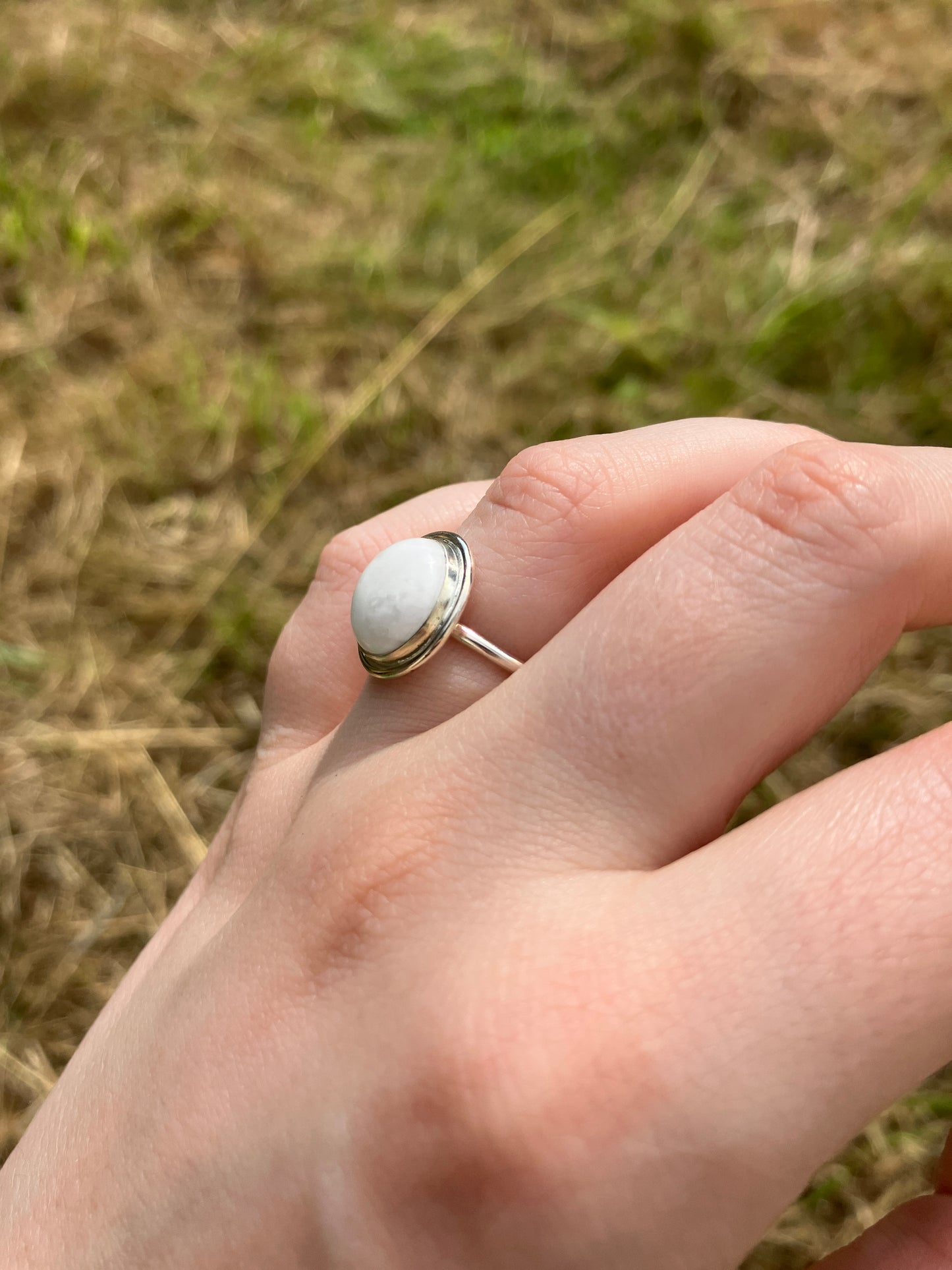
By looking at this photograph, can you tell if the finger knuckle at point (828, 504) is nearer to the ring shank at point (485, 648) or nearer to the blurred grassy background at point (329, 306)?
the ring shank at point (485, 648)

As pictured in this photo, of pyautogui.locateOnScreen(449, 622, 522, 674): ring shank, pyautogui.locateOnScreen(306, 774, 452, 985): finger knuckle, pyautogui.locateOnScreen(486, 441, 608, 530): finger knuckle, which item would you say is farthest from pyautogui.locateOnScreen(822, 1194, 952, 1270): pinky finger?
pyautogui.locateOnScreen(486, 441, 608, 530): finger knuckle

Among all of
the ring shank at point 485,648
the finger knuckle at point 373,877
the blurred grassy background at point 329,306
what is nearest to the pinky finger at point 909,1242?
the finger knuckle at point 373,877

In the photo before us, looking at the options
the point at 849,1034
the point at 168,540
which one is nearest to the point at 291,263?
the point at 168,540

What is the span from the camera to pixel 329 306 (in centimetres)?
248

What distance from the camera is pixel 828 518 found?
1005 mm

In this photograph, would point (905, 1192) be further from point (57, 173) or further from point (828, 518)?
point (57, 173)

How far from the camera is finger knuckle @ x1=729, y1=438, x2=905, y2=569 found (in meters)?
1.00

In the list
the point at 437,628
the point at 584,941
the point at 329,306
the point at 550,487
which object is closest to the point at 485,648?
the point at 437,628

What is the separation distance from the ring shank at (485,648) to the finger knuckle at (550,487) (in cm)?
15

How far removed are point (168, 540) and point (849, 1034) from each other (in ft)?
6.19

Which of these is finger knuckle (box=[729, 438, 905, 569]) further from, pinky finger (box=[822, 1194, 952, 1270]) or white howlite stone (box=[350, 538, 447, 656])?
pinky finger (box=[822, 1194, 952, 1270])

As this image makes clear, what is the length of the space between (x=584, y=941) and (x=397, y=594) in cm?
42

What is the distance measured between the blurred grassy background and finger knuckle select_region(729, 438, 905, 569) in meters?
0.99

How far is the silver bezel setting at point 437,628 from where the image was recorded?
43.7 inches
